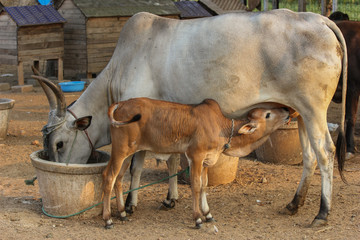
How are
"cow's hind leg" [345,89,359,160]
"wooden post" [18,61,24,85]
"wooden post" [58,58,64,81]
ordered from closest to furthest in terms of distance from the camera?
1. "cow's hind leg" [345,89,359,160]
2. "wooden post" [18,61,24,85]
3. "wooden post" [58,58,64,81]

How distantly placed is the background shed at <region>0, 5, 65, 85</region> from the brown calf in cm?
780

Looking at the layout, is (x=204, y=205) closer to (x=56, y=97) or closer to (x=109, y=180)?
(x=109, y=180)

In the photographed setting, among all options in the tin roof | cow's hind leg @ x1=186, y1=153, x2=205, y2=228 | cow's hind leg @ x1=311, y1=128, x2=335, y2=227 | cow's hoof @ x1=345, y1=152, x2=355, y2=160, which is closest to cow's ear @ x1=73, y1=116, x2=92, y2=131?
cow's hind leg @ x1=186, y1=153, x2=205, y2=228

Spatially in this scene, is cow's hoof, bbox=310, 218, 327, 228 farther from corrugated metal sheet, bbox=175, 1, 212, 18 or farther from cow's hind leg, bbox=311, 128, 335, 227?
corrugated metal sheet, bbox=175, 1, 212, 18

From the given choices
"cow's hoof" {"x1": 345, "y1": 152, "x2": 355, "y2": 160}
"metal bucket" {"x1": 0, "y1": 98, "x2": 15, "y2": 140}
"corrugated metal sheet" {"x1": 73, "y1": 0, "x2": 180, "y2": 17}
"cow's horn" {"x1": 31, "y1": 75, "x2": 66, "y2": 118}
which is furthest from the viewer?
"corrugated metal sheet" {"x1": 73, "y1": 0, "x2": 180, "y2": 17}

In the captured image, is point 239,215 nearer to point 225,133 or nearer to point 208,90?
point 225,133

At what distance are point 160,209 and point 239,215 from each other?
836 millimetres

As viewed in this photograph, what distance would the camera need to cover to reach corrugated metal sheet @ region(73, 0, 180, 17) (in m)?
13.1

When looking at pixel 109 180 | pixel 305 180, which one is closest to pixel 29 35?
pixel 109 180

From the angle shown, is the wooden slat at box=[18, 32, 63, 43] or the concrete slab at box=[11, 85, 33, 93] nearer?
the wooden slat at box=[18, 32, 63, 43]

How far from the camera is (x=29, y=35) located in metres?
12.5

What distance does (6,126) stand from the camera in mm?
8562

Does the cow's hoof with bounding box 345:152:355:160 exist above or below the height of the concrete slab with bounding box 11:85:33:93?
above

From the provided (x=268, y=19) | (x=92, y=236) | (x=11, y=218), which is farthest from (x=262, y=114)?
(x=11, y=218)
